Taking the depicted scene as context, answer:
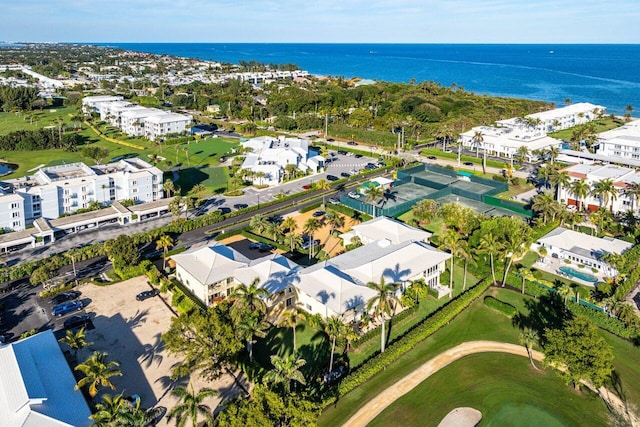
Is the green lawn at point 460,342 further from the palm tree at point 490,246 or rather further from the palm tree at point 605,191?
the palm tree at point 605,191

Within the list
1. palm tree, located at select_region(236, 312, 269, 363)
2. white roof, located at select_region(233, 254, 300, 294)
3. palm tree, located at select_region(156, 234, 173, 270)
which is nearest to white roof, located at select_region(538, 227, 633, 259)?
white roof, located at select_region(233, 254, 300, 294)

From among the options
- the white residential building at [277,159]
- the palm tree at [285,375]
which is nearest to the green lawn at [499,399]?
the palm tree at [285,375]

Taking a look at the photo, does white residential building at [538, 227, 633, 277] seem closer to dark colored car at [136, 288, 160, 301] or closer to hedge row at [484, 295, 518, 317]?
hedge row at [484, 295, 518, 317]

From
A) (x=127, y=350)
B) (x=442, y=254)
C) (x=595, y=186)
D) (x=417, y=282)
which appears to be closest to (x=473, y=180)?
(x=595, y=186)

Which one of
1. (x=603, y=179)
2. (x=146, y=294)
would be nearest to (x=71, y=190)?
(x=146, y=294)

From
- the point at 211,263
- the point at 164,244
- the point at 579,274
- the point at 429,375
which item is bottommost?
the point at 429,375

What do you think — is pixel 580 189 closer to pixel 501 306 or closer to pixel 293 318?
pixel 501 306
